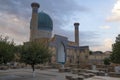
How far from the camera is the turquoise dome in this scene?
74238 millimetres

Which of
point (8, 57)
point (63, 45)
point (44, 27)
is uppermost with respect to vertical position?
point (44, 27)

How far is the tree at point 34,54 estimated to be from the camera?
25.2 meters

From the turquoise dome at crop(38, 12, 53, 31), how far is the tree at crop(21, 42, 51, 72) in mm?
48355

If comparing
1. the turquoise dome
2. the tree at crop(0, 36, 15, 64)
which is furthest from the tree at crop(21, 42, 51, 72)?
the turquoise dome

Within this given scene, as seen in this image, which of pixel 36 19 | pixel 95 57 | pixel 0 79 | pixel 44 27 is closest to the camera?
pixel 0 79

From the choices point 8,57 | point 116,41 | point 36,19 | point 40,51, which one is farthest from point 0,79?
point 36,19

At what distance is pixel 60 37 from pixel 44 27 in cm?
743

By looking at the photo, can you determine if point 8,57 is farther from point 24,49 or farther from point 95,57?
point 95,57

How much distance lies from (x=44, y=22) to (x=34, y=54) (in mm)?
49597

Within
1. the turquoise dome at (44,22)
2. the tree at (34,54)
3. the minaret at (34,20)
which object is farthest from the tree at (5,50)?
the turquoise dome at (44,22)

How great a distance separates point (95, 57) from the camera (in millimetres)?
88750

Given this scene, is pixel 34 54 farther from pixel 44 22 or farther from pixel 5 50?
pixel 44 22

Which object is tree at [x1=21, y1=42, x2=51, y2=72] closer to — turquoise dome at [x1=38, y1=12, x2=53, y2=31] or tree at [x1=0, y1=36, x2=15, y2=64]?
tree at [x1=0, y1=36, x2=15, y2=64]

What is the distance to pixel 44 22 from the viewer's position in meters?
74.0
